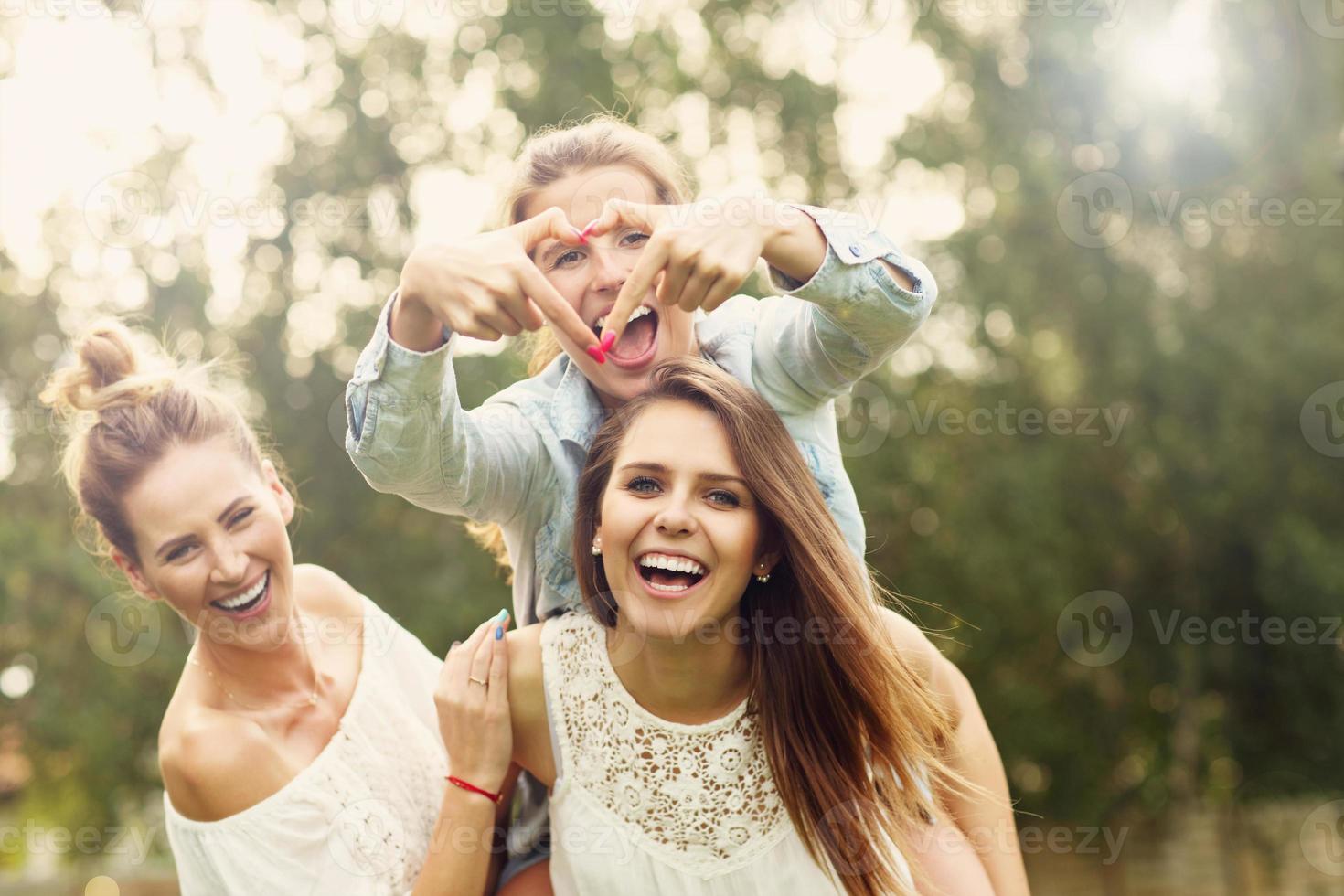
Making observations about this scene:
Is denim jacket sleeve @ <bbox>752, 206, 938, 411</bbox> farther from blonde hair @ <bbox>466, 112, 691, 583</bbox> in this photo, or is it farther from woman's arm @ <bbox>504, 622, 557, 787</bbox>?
woman's arm @ <bbox>504, 622, 557, 787</bbox>

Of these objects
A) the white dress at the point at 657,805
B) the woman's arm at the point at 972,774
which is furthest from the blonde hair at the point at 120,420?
the woman's arm at the point at 972,774

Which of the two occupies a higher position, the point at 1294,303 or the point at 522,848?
the point at 1294,303

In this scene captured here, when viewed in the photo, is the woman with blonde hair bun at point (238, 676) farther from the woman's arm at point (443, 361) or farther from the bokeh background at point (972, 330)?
the bokeh background at point (972, 330)

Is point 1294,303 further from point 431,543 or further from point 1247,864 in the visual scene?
point 431,543

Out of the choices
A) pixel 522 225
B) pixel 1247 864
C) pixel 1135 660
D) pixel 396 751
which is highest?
pixel 522 225

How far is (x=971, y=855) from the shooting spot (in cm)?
332

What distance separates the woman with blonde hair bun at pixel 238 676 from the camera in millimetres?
3420

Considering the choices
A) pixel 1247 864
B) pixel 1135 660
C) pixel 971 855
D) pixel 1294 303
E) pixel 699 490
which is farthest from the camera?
pixel 1247 864

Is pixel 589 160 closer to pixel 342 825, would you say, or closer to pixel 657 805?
pixel 657 805

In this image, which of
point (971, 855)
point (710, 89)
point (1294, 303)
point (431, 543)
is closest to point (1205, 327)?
point (1294, 303)

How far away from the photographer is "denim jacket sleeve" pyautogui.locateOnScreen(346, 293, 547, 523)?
2654 millimetres

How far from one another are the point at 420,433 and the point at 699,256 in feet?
2.35

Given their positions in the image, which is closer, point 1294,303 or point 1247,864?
point 1294,303

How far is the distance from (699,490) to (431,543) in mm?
9437
